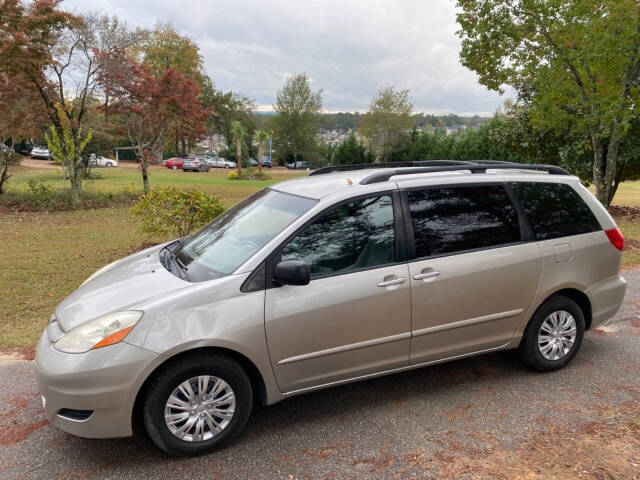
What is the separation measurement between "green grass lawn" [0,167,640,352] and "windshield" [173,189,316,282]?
2.26 m

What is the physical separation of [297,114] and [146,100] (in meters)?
39.5

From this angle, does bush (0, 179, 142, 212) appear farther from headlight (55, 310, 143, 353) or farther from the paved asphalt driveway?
headlight (55, 310, 143, 353)

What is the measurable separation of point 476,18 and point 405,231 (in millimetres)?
9554

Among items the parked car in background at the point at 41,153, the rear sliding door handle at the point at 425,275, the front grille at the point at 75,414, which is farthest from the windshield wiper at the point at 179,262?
the parked car in background at the point at 41,153

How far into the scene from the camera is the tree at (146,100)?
17.9 metres

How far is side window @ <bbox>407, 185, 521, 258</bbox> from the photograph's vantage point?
360cm

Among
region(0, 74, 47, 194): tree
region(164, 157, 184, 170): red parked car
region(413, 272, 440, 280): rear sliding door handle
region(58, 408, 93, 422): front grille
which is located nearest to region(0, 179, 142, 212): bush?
region(0, 74, 47, 194): tree

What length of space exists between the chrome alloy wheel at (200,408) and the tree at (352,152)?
42.7 meters

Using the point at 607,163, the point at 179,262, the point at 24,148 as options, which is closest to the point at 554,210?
the point at 179,262

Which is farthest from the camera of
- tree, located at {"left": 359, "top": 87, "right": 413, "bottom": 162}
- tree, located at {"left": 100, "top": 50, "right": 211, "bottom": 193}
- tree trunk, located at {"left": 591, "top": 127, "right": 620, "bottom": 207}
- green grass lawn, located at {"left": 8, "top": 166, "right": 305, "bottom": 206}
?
tree, located at {"left": 359, "top": 87, "right": 413, "bottom": 162}

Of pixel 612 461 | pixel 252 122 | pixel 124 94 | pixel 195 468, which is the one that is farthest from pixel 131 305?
pixel 252 122

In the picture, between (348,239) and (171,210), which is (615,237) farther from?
(171,210)

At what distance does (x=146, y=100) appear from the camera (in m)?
19.8

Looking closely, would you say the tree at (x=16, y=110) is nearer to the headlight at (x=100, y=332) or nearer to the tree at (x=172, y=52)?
the headlight at (x=100, y=332)
